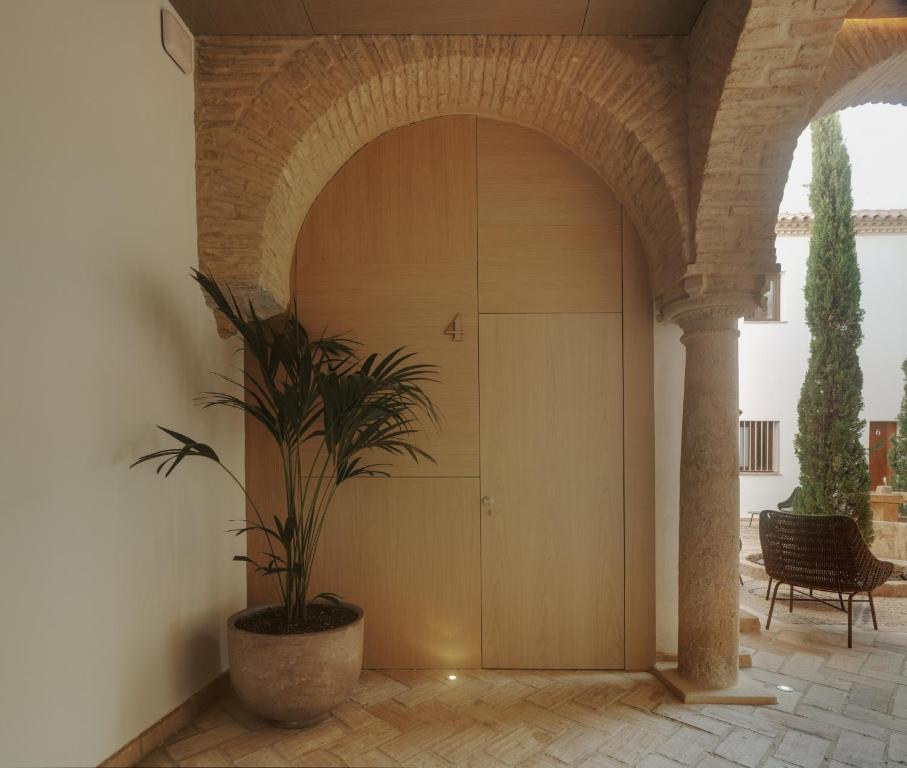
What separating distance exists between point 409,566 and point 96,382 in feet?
6.52

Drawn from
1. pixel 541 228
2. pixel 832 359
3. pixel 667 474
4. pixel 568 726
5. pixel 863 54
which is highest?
pixel 863 54

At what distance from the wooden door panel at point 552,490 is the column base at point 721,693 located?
398mm

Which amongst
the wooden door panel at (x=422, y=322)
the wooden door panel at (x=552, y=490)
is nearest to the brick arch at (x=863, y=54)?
the wooden door panel at (x=552, y=490)

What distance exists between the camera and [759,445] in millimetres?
10484

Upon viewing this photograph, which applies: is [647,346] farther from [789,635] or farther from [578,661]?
[789,635]

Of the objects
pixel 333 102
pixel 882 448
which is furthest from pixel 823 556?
pixel 882 448

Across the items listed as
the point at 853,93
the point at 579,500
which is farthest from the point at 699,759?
the point at 853,93

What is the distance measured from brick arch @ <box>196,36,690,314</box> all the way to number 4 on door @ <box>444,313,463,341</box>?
98 centimetres

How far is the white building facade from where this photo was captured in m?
10.2

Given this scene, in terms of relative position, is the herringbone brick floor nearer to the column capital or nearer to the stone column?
the stone column

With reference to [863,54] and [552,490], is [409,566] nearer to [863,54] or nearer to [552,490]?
[552,490]

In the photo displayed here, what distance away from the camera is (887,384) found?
1018 cm

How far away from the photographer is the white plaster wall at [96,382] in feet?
6.50

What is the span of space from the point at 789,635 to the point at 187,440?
13.2 feet
